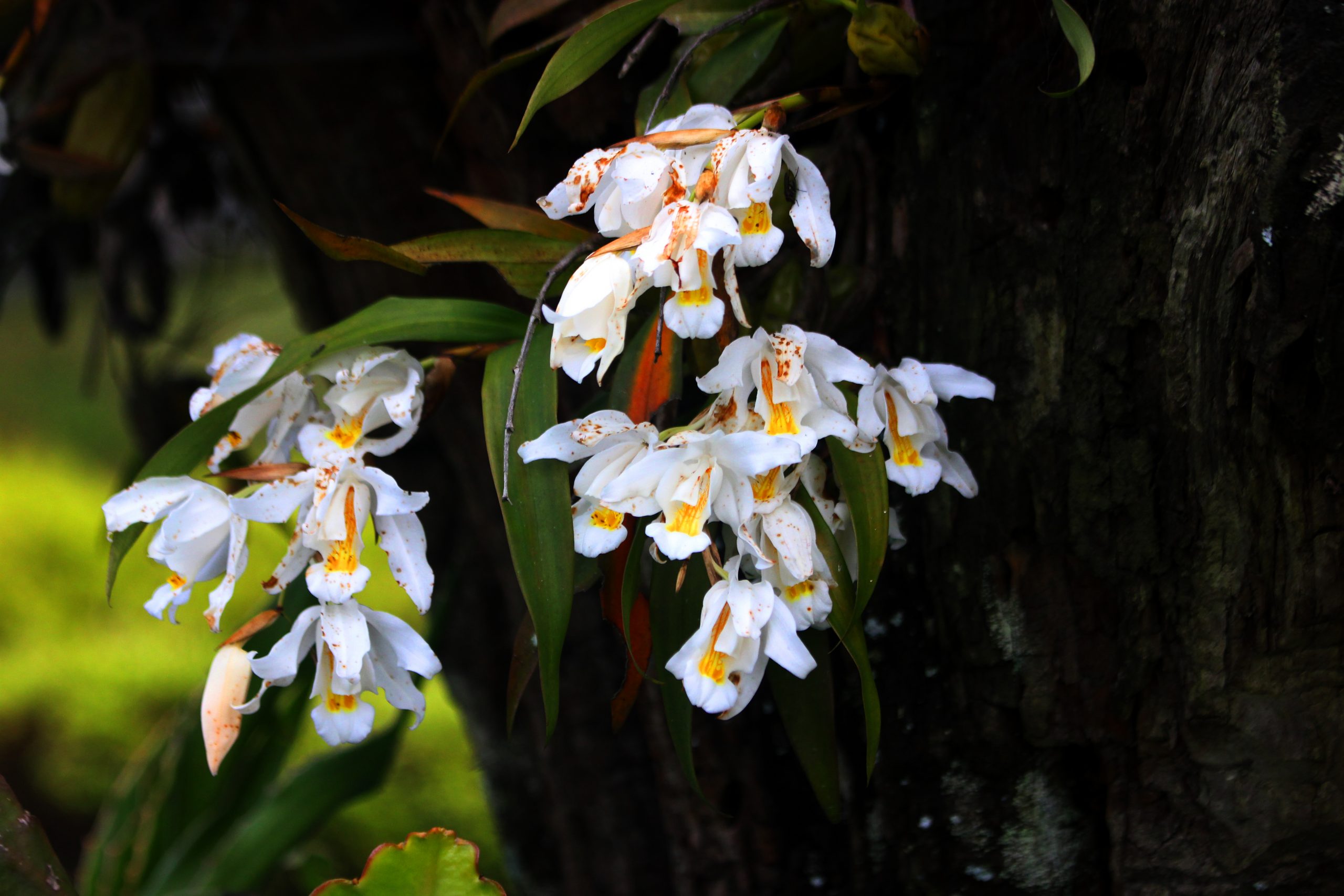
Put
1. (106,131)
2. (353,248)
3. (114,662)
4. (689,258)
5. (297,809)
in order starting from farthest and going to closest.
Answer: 1. (114,662)
2. (297,809)
3. (106,131)
4. (353,248)
5. (689,258)

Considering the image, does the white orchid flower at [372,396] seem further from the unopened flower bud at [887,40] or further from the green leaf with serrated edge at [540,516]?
the unopened flower bud at [887,40]

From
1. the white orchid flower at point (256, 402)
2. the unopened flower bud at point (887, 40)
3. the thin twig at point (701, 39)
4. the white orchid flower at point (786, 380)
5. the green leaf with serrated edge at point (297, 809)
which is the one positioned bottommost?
the green leaf with serrated edge at point (297, 809)

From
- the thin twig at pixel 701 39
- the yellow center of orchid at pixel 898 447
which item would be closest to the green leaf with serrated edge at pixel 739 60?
the thin twig at pixel 701 39

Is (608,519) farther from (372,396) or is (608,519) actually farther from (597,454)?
(372,396)

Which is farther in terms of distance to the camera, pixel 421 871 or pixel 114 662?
pixel 114 662

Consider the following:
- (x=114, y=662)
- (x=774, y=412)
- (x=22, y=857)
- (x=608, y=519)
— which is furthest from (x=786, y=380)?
(x=114, y=662)

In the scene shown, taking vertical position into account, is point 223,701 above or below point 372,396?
below

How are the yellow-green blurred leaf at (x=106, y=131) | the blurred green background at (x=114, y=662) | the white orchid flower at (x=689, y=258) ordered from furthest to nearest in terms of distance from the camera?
the blurred green background at (x=114, y=662) < the yellow-green blurred leaf at (x=106, y=131) < the white orchid flower at (x=689, y=258)

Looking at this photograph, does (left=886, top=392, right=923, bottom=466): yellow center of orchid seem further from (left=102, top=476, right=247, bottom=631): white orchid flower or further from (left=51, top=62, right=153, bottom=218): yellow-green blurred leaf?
(left=51, top=62, right=153, bottom=218): yellow-green blurred leaf
